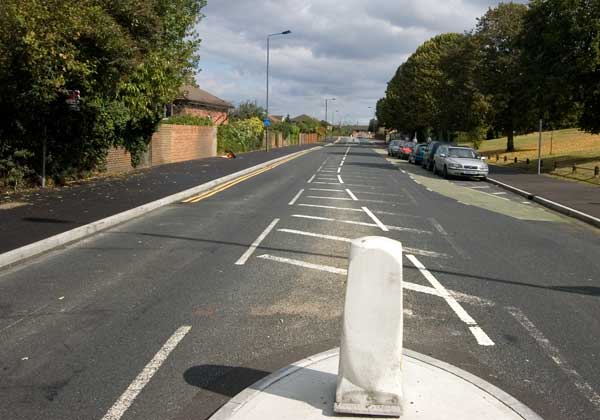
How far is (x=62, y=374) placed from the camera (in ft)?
14.6

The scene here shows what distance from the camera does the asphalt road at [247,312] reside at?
4230mm

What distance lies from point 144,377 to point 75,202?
1075 cm

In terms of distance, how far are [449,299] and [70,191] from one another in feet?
42.7

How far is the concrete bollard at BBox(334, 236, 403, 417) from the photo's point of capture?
3.73m

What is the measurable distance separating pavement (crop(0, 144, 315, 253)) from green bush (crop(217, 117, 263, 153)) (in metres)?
21.7

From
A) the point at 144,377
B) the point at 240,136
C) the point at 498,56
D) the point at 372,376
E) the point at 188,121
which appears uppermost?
the point at 498,56

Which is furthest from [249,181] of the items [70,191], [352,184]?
[70,191]

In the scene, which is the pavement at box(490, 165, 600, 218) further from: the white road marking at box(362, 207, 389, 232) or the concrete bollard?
the concrete bollard

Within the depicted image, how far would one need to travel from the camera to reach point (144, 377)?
4391 mm

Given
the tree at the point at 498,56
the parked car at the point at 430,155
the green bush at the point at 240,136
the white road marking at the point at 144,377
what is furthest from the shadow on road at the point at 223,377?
the tree at the point at 498,56

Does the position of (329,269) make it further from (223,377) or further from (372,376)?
(372,376)

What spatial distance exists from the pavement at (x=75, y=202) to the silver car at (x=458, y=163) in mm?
11315

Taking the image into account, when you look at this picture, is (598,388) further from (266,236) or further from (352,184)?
(352,184)

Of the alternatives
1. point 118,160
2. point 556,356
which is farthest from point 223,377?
point 118,160
